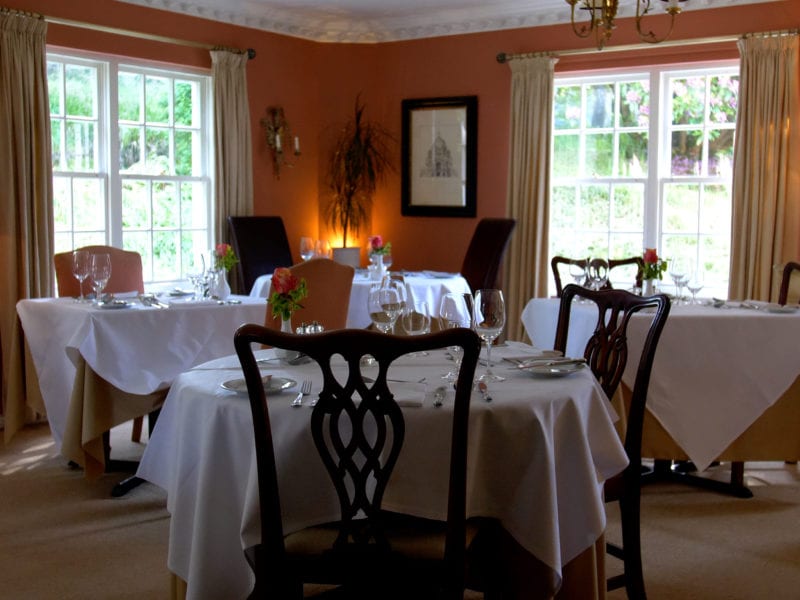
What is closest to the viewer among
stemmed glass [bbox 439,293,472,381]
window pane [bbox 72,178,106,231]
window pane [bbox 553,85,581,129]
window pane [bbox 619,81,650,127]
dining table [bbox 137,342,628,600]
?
dining table [bbox 137,342,628,600]

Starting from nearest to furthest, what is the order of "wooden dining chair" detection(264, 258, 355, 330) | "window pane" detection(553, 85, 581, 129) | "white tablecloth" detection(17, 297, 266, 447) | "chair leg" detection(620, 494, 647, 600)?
"chair leg" detection(620, 494, 647, 600)
"wooden dining chair" detection(264, 258, 355, 330)
"white tablecloth" detection(17, 297, 266, 447)
"window pane" detection(553, 85, 581, 129)

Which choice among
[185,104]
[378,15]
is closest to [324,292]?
[185,104]

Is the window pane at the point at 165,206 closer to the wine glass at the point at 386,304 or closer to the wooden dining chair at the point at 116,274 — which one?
the wooden dining chair at the point at 116,274

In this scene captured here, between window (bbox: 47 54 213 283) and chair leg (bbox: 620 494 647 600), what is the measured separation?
4.41 metres

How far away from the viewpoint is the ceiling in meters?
6.59

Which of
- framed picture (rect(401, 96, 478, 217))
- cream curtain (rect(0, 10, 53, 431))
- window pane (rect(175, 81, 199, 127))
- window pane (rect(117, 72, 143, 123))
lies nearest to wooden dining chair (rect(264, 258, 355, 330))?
cream curtain (rect(0, 10, 53, 431))

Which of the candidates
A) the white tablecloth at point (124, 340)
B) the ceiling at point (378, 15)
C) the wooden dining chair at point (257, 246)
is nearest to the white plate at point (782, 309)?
the white tablecloth at point (124, 340)

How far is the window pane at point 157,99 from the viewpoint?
6.39 metres

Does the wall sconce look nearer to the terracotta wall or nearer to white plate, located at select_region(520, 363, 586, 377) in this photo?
the terracotta wall

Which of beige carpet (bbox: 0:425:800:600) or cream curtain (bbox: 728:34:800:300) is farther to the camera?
cream curtain (bbox: 728:34:800:300)

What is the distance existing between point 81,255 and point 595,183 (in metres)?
4.10

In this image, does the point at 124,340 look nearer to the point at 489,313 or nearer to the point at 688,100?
the point at 489,313

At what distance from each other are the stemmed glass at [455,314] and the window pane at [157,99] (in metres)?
4.49

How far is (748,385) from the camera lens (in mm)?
Result: 4031
